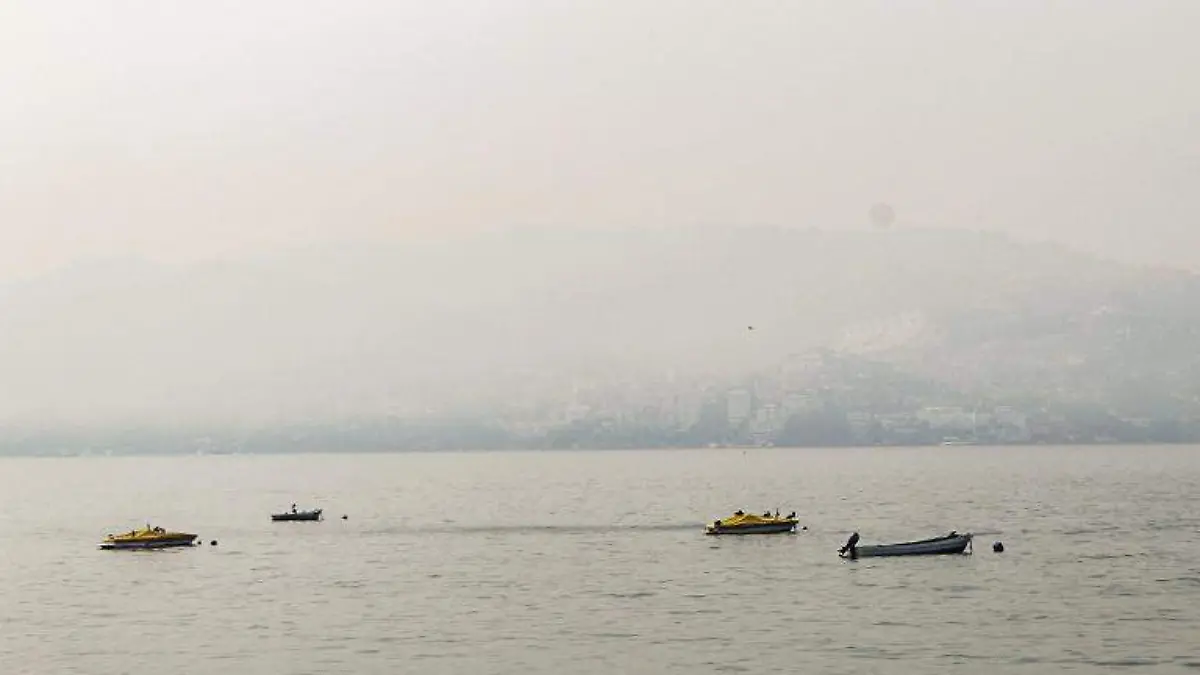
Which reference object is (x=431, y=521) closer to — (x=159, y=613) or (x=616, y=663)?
(x=159, y=613)

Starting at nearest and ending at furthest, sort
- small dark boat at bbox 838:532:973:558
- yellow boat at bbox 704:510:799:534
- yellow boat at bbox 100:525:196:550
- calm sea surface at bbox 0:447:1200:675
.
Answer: calm sea surface at bbox 0:447:1200:675 → small dark boat at bbox 838:532:973:558 → yellow boat at bbox 100:525:196:550 → yellow boat at bbox 704:510:799:534

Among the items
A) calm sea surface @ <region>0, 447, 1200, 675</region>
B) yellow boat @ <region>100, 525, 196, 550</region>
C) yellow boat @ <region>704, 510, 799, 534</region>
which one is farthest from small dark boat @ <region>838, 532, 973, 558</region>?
yellow boat @ <region>100, 525, 196, 550</region>

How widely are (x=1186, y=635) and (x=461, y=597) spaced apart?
43.9 metres

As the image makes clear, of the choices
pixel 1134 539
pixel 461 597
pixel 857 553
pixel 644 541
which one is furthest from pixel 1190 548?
pixel 461 597

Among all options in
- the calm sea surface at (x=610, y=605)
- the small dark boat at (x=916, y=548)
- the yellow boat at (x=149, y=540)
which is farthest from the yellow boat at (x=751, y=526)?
the yellow boat at (x=149, y=540)

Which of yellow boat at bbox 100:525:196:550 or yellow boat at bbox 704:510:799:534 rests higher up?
yellow boat at bbox 704:510:799:534

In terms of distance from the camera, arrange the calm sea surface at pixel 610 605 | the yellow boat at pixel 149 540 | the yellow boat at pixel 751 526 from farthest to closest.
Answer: the yellow boat at pixel 751 526 < the yellow boat at pixel 149 540 < the calm sea surface at pixel 610 605

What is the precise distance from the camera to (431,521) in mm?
185250

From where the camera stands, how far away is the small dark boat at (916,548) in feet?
395

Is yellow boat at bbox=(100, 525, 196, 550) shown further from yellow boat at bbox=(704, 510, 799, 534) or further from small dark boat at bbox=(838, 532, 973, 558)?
small dark boat at bbox=(838, 532, 973, 558)

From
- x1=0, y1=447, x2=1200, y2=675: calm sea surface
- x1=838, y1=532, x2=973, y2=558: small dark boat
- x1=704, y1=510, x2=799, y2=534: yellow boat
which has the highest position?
x1=704, y1=510, x2=799, y2=534: yellow boat

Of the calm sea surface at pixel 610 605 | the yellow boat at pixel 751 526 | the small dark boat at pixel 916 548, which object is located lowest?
the calm sea surface at pixel 610 605

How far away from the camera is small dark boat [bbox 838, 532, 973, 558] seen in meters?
120

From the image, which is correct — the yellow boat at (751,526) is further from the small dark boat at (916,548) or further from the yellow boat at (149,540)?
the yellow boat at (149,540)
